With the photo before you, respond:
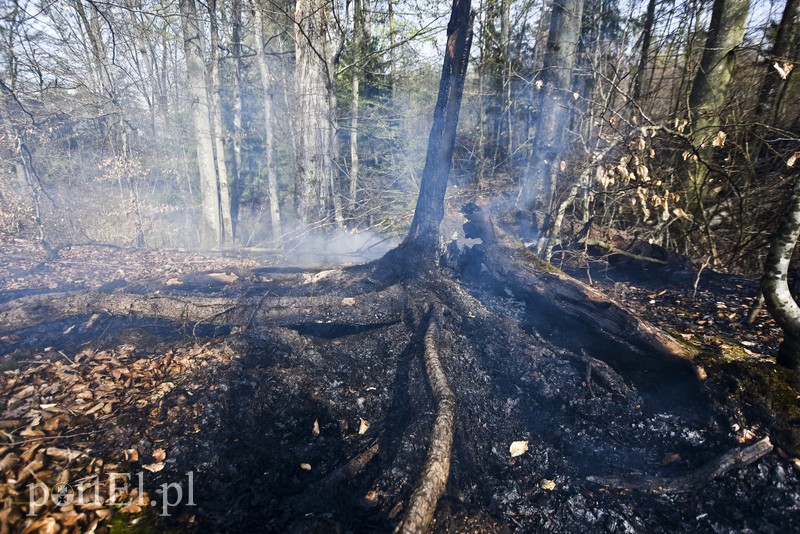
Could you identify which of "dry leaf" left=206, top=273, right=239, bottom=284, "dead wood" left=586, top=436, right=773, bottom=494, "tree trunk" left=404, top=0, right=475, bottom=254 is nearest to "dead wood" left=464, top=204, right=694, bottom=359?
"dead wood" left=586, top=436, right=773, bottom=494

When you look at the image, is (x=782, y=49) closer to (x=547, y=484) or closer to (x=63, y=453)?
(x=547, y=484)

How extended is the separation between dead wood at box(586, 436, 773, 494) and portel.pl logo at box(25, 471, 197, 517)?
10.0ft

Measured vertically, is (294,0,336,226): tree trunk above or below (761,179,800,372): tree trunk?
above

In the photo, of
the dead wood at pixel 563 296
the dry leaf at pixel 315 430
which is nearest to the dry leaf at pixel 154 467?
the dry leaf at pixel 315 430

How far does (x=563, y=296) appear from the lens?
4102 millimetres

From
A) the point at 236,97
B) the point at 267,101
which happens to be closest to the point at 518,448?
the point at 267,101

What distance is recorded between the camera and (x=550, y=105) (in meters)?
7.16

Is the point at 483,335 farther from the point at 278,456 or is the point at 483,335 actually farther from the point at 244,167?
the point at 244,167

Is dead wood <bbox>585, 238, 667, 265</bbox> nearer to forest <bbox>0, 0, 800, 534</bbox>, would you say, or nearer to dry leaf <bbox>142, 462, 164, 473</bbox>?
forest <bbox>0, 0, 800, 534</bbox>

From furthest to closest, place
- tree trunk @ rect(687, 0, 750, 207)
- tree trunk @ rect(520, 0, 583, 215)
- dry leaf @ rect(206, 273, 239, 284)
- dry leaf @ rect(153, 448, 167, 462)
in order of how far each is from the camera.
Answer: tree trunk @ rect(520, 0, 583, 215), tree trunk @ rect(687, 0, 750, 207), dry leaf @ rect(206, 273, 239, 284), dry leaf @ rect(153, 448, 167, 462)

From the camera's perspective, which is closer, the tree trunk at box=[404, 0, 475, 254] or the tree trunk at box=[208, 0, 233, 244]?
the tree trunk at box=[404, 0, 475, 254]

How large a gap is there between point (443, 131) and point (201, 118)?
8528mm

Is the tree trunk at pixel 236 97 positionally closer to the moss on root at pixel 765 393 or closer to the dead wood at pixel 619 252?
the dead wood at pixel 619 252

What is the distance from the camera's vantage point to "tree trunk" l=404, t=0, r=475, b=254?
4738mm
